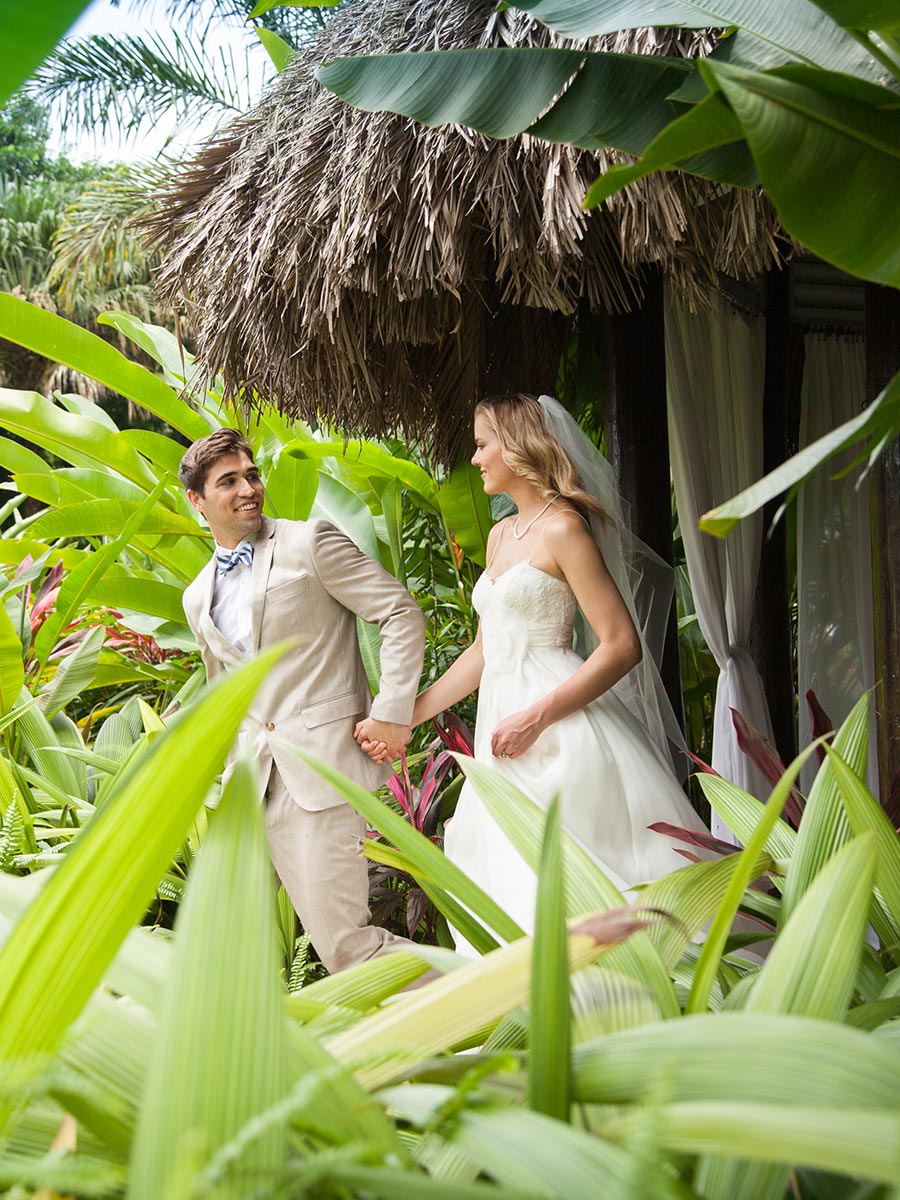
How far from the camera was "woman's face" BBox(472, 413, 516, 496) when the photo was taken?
3.25 m

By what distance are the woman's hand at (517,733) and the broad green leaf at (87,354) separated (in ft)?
9.51

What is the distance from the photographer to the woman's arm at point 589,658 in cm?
302

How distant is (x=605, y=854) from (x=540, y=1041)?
2.28 metres

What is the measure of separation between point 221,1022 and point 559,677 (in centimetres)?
258

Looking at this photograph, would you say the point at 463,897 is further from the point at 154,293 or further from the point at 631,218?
the point at 154,293

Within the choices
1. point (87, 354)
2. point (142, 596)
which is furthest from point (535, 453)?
point (87, 354)

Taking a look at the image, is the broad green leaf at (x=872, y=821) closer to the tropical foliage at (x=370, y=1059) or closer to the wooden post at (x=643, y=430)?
the tropical foliage at (x=370, y=1059)

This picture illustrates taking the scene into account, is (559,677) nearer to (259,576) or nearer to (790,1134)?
(259,576)

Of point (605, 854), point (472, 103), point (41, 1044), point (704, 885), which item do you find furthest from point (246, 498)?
point (41, 1044)

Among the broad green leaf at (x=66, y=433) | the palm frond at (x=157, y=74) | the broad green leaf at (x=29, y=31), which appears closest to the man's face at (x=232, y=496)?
the broad green leaf at (x=66, y=433)

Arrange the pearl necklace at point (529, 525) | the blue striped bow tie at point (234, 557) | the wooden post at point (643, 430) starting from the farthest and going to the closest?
the wooden post at point (643, 430) → the blue striped bow tie at point (234, 557) → the pearl necklace at point (529, 525)

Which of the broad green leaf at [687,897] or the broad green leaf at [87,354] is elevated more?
the broad green leaf at [87,354]

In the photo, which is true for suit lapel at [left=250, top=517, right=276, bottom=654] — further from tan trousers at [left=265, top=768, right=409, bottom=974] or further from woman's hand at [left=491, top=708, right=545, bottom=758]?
woman's hand at [left=491, top=708, right=545, bottom=758]

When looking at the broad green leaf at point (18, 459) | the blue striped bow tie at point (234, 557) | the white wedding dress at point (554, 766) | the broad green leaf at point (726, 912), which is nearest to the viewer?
the broad green leaf at point (726, 912)
